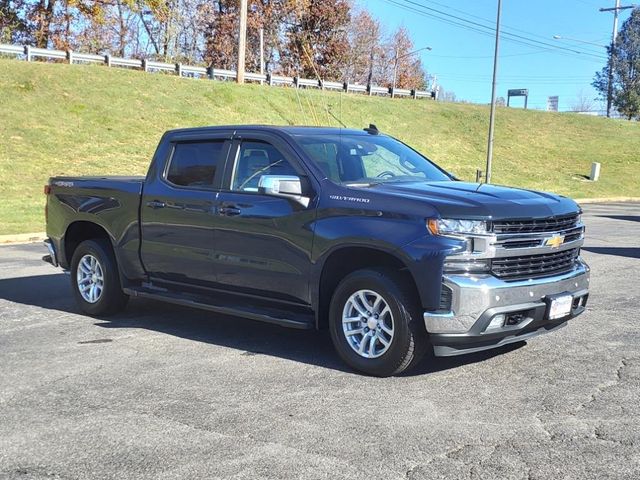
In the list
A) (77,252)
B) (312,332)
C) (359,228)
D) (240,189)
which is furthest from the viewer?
(77,252)

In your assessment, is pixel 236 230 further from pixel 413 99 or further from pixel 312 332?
pixel 413 99

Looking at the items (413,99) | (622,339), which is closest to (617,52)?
(413,99)

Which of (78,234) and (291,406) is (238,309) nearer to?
(291,406)

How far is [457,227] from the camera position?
16.0 ft

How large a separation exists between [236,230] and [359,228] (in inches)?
50.9

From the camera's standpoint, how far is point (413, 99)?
45.3 meters

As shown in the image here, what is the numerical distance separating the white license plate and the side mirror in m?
2.01

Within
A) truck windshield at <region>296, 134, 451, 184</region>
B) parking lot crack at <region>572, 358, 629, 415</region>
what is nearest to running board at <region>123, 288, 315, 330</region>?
truck windshield at <region>296, 134, 451, 184</region>

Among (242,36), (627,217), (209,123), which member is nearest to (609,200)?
(627,217)

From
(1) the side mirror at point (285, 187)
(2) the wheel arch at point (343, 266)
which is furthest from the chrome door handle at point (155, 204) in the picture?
(2) the wheel arch at point (343, 266)

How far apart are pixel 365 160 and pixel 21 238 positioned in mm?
9812

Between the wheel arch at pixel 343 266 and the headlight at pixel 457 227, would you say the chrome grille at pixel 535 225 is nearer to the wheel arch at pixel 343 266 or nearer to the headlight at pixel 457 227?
the headlight at pixel 457 227

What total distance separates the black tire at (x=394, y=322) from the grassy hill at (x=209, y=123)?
8.75m

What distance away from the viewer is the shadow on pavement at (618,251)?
12539mm
